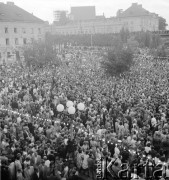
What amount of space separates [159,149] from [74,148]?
3.33 m

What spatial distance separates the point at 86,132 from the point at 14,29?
39.5 meters

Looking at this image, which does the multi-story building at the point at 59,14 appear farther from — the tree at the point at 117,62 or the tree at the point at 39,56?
the tree at the point at 117,62

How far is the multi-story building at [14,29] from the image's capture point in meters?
46.1

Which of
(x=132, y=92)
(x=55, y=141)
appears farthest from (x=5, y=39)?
(x=55, y=141)

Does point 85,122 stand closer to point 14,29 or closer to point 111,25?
point 14,29

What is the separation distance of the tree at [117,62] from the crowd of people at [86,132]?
21.9 ft

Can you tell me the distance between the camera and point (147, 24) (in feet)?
253

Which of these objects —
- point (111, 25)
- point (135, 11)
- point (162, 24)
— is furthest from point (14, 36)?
point (162, 24)

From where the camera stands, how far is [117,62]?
2920 cm

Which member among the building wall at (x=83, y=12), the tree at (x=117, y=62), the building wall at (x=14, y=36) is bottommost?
the tree at (x=117, y=62)

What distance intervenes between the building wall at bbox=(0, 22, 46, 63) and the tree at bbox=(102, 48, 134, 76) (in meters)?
21.6

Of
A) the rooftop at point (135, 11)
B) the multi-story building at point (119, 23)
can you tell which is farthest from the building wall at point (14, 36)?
the rooftop at point (135, 11)

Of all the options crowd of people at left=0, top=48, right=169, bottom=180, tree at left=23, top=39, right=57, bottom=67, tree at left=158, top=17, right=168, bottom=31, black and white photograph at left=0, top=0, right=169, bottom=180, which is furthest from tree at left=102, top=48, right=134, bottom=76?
tree at left=158, top=17, right=168, bottom=31

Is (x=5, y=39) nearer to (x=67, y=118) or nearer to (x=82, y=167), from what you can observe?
(x=67, y=118)
